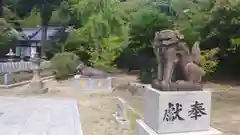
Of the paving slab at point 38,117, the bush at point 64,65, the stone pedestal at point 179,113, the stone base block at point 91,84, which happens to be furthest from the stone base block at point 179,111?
the bush at point 64,65

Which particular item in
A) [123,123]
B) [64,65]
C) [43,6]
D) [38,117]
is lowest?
[38,117]

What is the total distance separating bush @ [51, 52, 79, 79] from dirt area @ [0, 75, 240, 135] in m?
1.16

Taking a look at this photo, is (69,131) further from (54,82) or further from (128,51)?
(128,51)

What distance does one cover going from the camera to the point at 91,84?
1051 cm

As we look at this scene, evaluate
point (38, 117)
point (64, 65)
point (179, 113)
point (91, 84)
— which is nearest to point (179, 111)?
point (179, 113)

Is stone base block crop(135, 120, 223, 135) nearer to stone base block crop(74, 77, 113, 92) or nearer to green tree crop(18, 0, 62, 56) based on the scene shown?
stone base block crop(74, 77, 113, 92)

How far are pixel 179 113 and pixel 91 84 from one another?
23.4 feet

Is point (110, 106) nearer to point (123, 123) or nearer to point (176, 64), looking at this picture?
point (123, 123)

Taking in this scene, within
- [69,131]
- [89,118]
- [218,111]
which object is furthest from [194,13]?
[69,131]

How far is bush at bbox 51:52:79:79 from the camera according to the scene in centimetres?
1409

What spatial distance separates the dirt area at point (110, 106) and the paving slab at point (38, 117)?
0.87 ft

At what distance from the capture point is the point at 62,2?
19.8 metres

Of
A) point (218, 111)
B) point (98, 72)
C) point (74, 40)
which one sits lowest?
point (218, 111)

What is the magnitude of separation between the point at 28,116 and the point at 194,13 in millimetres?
9015
